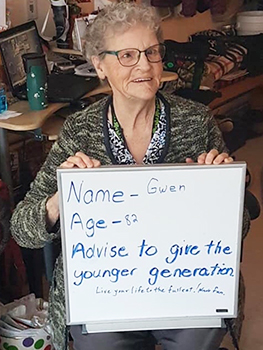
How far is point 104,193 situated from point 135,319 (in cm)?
32

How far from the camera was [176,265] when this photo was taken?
1453 millimetres

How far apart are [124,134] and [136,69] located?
0.19 metres

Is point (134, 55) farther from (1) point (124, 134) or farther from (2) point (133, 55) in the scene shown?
(1) point (124, 134)

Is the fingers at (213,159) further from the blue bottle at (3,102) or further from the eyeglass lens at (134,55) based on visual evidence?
the blue bottle at (3,102)

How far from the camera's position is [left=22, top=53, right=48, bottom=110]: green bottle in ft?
7.39

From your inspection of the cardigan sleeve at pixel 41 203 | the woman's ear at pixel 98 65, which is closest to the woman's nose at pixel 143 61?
the woman's ear at pixel 98 65

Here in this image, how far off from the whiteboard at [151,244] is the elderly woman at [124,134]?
99mm

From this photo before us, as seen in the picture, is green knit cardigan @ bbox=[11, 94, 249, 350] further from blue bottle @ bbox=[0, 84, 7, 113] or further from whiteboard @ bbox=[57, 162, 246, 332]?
blue bottle @ bbox=[0, 84, 7, 113]

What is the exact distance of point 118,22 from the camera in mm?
1578

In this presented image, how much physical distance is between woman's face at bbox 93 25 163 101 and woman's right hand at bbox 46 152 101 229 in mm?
210

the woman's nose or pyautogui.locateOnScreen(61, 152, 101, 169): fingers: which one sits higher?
the woman's nose

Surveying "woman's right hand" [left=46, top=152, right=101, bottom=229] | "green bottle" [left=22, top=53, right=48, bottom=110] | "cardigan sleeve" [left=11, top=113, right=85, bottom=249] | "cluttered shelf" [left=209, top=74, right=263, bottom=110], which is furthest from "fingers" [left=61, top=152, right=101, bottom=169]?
"cluttered shelf" [left=209, top=74, right=263, bottom=110]

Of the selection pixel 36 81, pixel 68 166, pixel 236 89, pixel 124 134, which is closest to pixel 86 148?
pixel 124 134

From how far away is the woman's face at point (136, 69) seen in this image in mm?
1563
